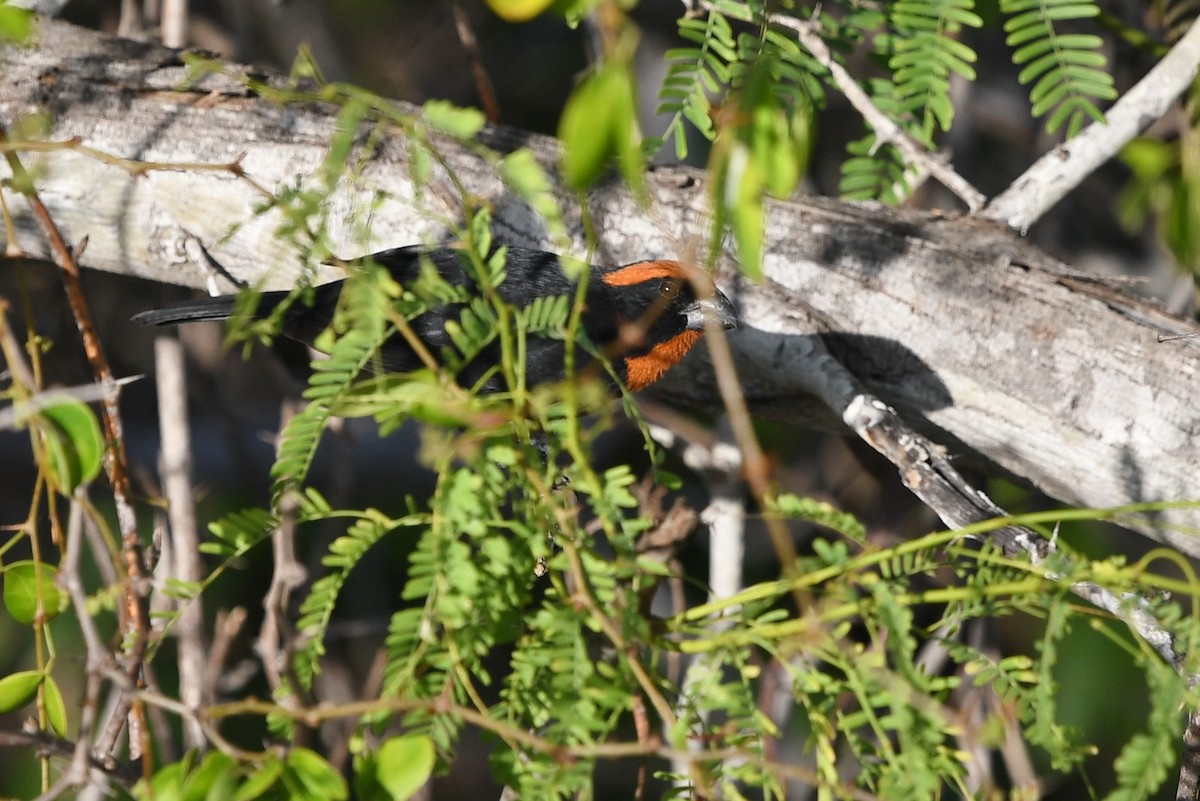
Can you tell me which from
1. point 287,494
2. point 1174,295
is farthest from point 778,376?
point 1174,295

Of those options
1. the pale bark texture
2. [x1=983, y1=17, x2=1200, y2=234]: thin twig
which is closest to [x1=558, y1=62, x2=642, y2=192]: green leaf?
the pale bark texture

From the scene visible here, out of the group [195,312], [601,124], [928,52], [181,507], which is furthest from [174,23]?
[601,124]

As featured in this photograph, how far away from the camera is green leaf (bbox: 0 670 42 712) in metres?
1.50

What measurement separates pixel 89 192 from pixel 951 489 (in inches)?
99.7

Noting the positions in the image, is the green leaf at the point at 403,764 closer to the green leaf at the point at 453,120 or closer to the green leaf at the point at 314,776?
the green leaf at the point at 314,776

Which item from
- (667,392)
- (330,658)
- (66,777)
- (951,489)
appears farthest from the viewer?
(330,658)

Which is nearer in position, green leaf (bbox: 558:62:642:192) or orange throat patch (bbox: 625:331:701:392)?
green leaf (bbox: 558:62:642:192)

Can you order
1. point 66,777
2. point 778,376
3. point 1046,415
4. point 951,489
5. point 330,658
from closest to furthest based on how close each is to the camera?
point 66,777 < point 951,489 < point 1046,415 < point 778,376 < point 330,658

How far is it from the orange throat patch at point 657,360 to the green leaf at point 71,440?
2114mm

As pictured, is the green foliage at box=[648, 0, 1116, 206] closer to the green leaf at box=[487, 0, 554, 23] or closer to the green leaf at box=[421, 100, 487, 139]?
the green leaf at box=[421, 100, 487, 139]

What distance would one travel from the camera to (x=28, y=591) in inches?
65.6

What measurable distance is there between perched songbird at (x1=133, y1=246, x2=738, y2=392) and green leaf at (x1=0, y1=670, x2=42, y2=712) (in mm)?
1638

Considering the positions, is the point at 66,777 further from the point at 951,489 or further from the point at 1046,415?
the point at 1046,415

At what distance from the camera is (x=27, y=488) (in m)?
4.84
